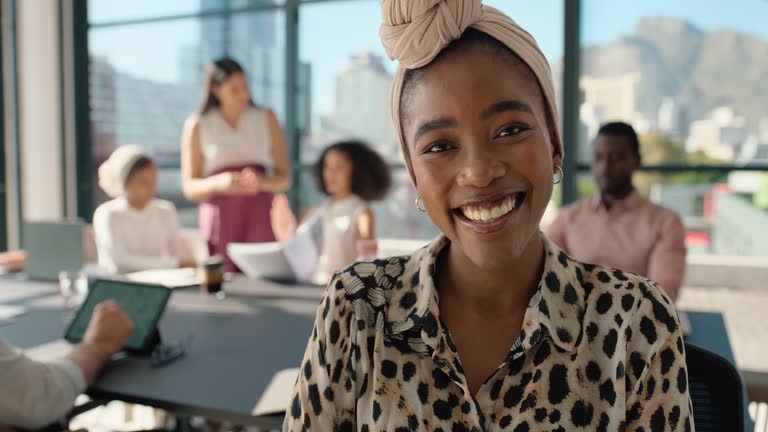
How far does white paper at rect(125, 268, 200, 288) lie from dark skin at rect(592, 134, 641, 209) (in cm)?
181

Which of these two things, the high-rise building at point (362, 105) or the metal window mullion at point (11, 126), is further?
the metal window mullion at point (11, 126)

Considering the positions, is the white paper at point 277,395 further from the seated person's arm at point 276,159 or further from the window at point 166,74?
the window at point 166,74

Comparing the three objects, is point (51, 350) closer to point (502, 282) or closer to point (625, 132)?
point (502, 282)

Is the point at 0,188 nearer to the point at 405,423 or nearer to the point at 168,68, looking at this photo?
the point at 168,68

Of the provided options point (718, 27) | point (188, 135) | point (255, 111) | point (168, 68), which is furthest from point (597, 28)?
point (168, 68)

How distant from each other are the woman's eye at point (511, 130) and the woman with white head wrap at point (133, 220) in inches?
101

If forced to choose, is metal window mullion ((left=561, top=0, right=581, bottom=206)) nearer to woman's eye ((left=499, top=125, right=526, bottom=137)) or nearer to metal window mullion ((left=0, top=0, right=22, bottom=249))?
woman's eye ((left=499, top=125, right=526, bottom=137))

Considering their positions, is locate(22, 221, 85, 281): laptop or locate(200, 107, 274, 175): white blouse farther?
locate(200, 107, 274, 175): white blouse

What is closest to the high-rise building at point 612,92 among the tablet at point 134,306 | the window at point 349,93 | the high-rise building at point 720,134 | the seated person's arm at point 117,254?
the high-rise building at point 720,134

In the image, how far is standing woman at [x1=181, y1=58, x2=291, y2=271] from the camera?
318 cm

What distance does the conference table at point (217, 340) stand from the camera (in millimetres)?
1557

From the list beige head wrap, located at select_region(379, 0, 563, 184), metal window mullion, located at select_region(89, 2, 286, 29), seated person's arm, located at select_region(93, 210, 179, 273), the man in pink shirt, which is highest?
metal window mullion, located at select_region(89, 2, 286, 29)

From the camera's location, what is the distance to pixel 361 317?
3.18 feet

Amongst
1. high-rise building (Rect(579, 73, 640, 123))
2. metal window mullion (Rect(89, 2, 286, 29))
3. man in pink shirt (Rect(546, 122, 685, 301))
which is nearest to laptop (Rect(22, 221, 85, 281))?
man in pink shirt (Rect(546, 122, 685, 301))
